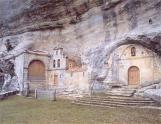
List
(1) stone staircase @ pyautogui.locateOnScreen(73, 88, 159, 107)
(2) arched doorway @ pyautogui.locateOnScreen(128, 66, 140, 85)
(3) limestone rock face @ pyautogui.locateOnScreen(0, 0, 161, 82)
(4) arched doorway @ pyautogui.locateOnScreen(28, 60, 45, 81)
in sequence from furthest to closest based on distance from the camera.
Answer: (4) arched doorway @ pyautogui.locateOnScreen(28, 60, 45, 81) → (2) arched doorway @ pyautogui.locateOnScreen(128, 66, 140, 85) → (3) limestone rock face @ pyautogui.locateOnScreen(0, 0, 161, 82) → (1) stone staircase @ pyautogui.locateOnScreen(73, 88, 159, 107)

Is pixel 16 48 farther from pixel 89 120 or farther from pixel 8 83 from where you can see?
pixel 89 120

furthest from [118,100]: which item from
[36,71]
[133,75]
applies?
[36,71]

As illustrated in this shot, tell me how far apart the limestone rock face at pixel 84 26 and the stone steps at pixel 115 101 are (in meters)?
4.54

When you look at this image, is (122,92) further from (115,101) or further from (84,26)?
(84,26)

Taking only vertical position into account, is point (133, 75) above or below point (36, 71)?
below

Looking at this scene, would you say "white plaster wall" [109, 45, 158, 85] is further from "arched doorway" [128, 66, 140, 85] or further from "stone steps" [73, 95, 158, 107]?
"stone steps" [73, 95, 158, 107]

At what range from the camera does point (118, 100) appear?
21469 mm

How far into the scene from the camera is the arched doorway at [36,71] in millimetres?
33719

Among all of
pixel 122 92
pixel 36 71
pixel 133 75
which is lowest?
pixel 122 92

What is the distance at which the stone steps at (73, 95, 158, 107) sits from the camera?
20.2 metres

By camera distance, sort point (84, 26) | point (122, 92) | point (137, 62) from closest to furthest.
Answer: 1. point (122, 92)
2. point (137, 62)
3. point (84, 26)

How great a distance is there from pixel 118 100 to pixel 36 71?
50.1 ft

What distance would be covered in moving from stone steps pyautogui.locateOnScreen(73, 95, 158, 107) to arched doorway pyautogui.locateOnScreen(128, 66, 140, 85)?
4442mm

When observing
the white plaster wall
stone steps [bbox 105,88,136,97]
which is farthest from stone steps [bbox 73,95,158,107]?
the white plaster wall
